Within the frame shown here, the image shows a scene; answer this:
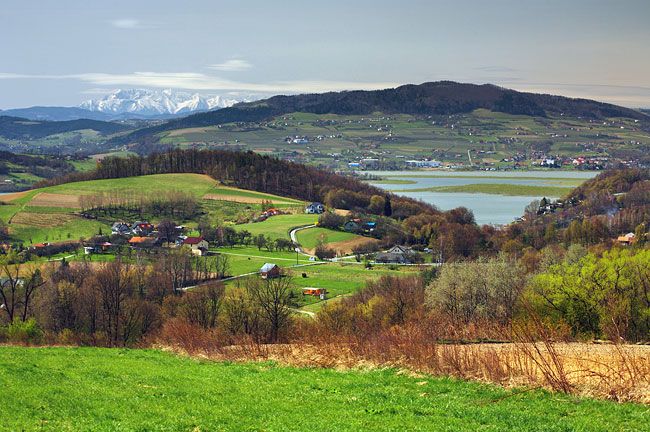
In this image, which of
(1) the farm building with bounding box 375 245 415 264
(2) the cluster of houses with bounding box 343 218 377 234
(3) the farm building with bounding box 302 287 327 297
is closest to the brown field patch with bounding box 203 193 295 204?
(2) the cluster of houses with bounding box 343 218 377 234

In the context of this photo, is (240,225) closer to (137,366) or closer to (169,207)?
(169,207)

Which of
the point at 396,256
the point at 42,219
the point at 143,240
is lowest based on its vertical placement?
the point at 396,256

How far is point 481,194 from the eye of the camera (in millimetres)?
146125

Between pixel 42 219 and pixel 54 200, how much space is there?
9793 mm

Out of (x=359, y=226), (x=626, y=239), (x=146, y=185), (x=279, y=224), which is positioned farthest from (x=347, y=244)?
(x=146, y=185)

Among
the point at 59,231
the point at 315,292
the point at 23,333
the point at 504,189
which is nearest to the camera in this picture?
the point at 23,333

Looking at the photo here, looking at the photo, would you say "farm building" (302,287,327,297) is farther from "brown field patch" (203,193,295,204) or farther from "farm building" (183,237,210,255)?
"brown field patch" (203,193,295,204)

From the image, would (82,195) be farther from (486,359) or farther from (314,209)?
(486,359)

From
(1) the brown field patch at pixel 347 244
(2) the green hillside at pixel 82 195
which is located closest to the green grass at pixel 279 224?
(2) the green hillside at pixel 82 195

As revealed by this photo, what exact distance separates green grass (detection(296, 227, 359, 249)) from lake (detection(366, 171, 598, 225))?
28549mm

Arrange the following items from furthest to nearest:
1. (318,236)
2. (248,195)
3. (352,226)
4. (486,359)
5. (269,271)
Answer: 1. (248,195)
2. (352,226)
3. (318,236)
4. (269,271)
5. (486,359)

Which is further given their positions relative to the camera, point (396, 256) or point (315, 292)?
point (396, 256)

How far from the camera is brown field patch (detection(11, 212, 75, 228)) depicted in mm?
82000

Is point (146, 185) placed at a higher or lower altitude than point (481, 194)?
higher
